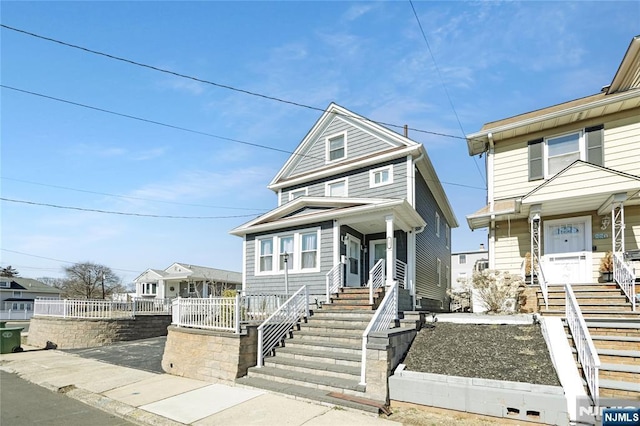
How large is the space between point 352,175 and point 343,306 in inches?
233

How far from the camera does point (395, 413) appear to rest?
19.8 feet

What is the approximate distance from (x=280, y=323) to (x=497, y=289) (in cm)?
594

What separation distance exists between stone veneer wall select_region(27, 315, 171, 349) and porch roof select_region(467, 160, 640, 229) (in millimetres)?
15310

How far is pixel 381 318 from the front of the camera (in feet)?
25.7

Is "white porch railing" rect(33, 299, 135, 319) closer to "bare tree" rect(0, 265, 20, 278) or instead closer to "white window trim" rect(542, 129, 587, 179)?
"white window trim" rect(542, 129, 587, 179)

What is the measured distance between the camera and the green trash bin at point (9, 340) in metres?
13.8

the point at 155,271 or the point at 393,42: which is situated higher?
the point at 393,42

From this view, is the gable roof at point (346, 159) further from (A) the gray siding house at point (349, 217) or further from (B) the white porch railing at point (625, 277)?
(B) the white porch railing at point (625, 277)

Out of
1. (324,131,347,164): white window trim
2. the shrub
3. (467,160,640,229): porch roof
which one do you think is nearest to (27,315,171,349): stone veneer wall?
(324,131,347,164): white window trim

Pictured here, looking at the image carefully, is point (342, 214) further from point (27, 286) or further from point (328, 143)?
point (27, 286)

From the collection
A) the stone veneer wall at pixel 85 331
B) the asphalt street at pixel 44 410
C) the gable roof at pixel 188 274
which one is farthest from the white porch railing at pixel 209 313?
the gable roof at pixel 188 274

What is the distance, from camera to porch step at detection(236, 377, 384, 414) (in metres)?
6.10

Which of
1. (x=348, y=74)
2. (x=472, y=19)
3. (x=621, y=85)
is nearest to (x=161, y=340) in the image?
(x=348, y=74)

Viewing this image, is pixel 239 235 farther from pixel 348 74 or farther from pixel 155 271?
pixel 155 271
